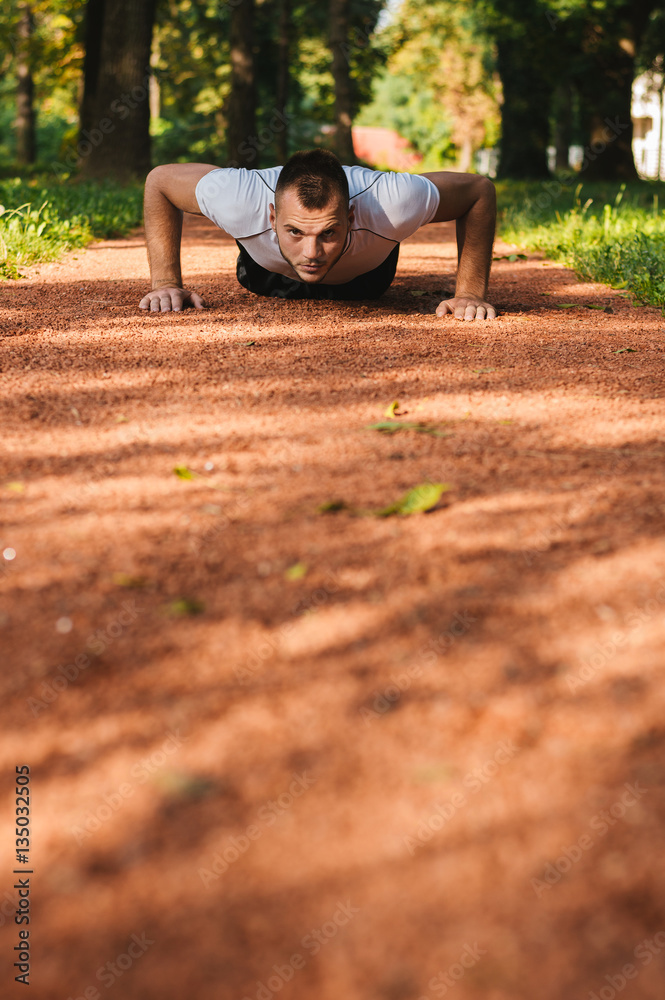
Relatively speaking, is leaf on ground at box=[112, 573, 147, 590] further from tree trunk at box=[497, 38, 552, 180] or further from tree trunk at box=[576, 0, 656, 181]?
tree trunk at box=[497, 38, 552, 180]

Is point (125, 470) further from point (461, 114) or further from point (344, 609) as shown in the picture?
point (461, 114)

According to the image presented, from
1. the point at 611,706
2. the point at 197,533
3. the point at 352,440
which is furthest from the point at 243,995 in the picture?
the point at 352,440

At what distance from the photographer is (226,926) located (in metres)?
1.20

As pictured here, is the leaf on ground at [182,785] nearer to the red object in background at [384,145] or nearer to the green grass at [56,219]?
the green grass at [56,219]

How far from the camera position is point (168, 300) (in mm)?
4516

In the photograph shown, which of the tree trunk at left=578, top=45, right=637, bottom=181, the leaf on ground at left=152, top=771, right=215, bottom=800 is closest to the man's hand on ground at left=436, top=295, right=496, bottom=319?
the leaf on ground at left=152, top=771, right=215, bottom=800

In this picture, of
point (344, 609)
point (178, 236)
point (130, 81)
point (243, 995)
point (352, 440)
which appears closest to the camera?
point (243, 995)

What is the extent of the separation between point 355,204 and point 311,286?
0.76 meters

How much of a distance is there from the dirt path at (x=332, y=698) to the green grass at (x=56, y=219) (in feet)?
11.0

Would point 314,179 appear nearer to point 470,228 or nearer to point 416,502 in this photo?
point 470,228

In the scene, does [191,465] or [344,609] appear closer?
[344,609]

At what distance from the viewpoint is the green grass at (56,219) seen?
233 inches

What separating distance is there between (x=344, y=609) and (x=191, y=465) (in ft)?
2.89

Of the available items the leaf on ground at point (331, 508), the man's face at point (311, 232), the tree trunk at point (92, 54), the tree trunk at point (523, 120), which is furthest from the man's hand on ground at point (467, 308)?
the tree trunk at point (523, 120)
